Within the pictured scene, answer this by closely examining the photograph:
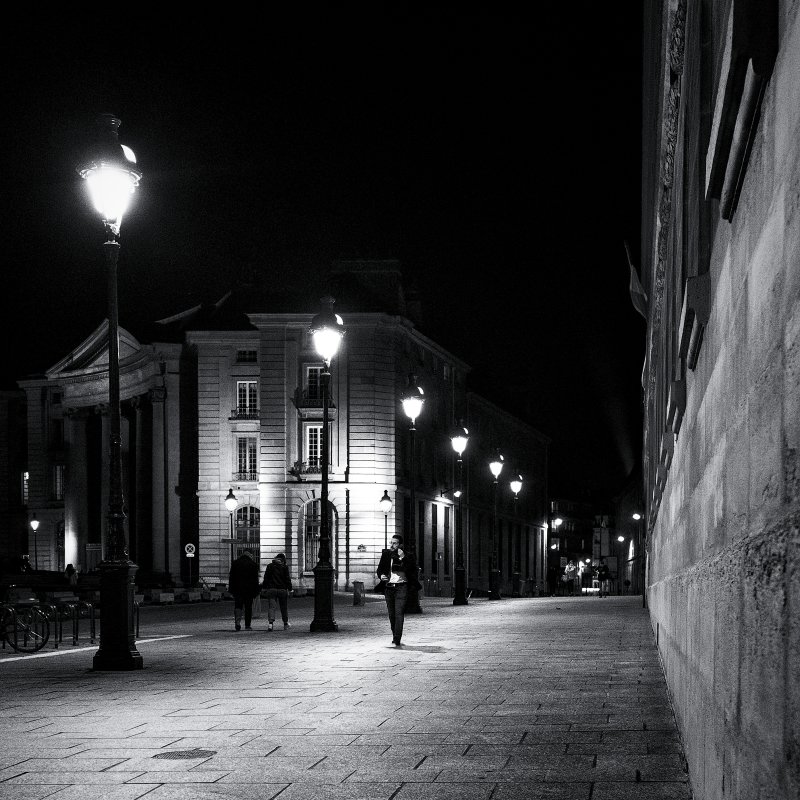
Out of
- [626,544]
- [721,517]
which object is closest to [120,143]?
[721,517]

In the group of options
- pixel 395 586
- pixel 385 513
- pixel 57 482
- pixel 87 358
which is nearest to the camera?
pixel 395 586

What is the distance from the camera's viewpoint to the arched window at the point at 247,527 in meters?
69.1

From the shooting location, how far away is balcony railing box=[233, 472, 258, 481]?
6981cm

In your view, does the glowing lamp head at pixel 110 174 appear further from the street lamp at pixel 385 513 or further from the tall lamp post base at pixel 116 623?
the street lamp at pixel 385 513

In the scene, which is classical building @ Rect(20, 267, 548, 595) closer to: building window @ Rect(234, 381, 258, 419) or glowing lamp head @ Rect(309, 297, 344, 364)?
building window @ Rect(234, 381, 258, 419)

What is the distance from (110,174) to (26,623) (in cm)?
816

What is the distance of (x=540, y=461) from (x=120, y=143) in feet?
343

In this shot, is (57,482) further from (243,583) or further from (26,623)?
(26,623)

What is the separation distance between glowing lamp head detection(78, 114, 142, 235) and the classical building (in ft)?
147

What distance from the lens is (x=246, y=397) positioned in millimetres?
70000

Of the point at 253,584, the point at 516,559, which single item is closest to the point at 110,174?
the point at 253,584

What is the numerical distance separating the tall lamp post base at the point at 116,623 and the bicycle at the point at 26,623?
461 centimetres

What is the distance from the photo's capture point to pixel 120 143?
16406 millimetres

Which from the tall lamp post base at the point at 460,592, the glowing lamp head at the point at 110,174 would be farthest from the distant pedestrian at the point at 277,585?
the tall lamp post base at the point at 460,592
